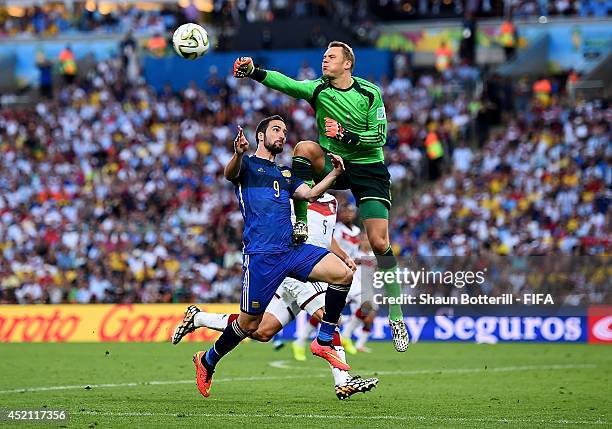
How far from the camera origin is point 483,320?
25.6 metres

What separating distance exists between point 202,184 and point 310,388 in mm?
19318

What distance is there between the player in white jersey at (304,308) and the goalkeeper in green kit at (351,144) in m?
0.71

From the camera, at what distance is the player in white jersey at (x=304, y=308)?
44.0ft

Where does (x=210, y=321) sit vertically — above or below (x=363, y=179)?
below

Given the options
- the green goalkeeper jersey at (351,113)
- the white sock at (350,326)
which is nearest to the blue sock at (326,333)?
the green goalkeeper jersey at (351,113)

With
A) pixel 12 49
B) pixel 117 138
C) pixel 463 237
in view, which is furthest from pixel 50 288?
pixel 12 49

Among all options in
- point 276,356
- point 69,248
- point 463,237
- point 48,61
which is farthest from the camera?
point 48,61

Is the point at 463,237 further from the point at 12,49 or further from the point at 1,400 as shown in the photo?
the point at 12,49

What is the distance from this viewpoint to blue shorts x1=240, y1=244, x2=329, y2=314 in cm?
1305

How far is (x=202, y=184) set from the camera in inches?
1350

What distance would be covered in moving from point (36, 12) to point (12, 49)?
2167mm
